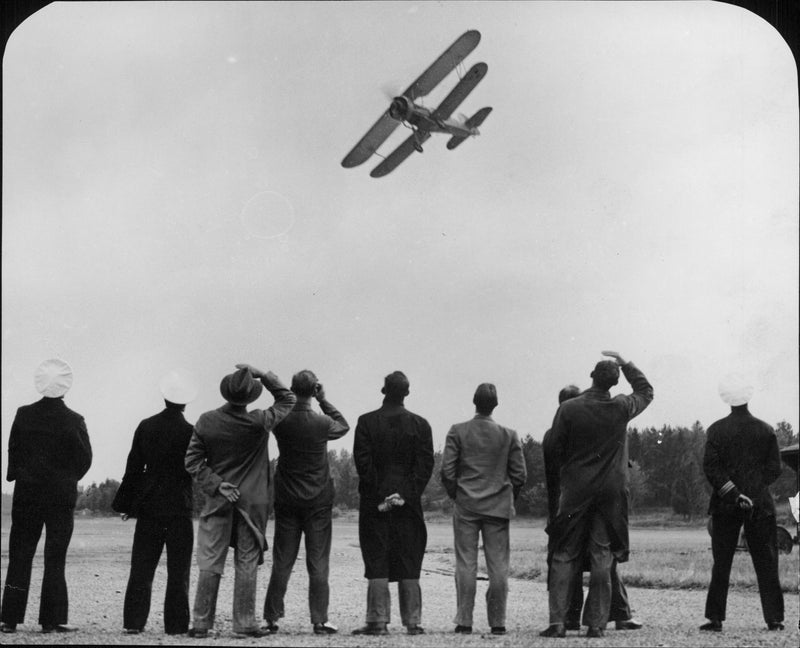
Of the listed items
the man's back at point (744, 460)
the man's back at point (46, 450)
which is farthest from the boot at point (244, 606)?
the man's back at point (744, 460)

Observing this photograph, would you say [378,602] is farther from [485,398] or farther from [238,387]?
[238,387]

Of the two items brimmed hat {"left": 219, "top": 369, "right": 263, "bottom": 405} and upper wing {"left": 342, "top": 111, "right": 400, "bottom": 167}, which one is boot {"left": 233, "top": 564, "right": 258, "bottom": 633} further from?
upper wing {"left": 342, "top": 111, "right": 400, "bottom": 167}

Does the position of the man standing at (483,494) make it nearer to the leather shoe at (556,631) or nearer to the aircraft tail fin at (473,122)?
the leather shoe at (556,631)

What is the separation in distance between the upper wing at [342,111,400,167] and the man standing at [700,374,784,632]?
17155 mm

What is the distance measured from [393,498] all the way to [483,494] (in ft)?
2.07

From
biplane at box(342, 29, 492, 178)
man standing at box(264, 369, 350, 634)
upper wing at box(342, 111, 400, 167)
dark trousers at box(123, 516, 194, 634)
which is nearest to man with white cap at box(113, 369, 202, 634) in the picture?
dark trousers at box(123, 516, 194, 634)

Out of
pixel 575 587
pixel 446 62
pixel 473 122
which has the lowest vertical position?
pixel 575 587

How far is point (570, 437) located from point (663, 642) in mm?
1475

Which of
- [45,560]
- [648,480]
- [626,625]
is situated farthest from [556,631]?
[648,480]

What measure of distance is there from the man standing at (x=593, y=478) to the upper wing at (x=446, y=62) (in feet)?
49.6

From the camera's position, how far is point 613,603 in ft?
23.1

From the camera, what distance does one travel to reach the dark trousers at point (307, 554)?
654 centimetres

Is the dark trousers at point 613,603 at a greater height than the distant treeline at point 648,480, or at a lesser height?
lesser

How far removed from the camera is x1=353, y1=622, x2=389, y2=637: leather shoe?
21.3ft
